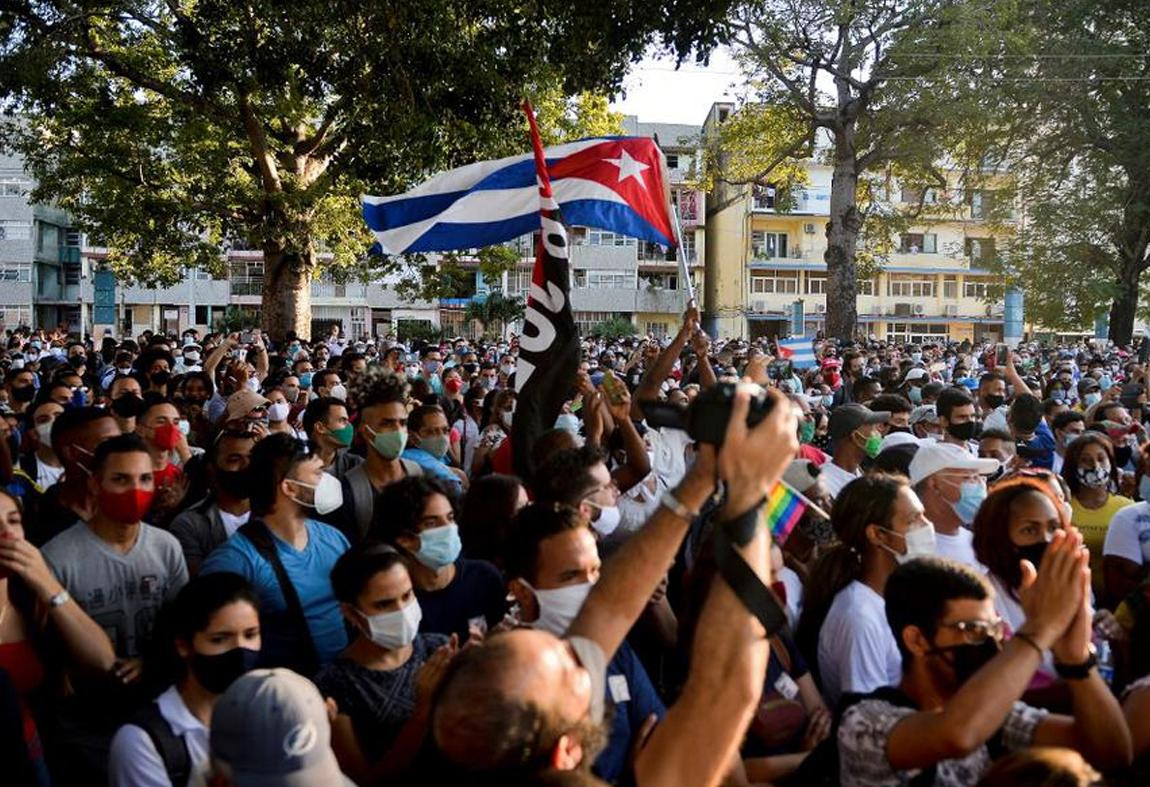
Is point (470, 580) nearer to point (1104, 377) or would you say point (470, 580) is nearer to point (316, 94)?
point (316, 94)

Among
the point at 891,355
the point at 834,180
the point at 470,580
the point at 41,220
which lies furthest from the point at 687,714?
the point at 41,220

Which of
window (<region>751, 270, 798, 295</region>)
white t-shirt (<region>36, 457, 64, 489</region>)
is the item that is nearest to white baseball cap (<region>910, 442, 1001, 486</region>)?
white t-shirt (<region>36, 457, 64, 489</region>)

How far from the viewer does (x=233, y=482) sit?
5105mm

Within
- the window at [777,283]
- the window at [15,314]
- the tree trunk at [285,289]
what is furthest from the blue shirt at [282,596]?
the window at [15,314]

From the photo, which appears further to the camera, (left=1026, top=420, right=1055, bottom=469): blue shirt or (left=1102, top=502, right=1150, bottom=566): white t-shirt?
(left=1026, top=420, right=1055, bottom=469): blue shirt

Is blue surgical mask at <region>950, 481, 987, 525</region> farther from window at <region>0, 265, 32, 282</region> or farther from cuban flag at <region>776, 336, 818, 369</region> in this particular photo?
window at <region>0, 265, 32, 282</region>

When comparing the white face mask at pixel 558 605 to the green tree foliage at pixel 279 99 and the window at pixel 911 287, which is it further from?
the window at pixel 911 287

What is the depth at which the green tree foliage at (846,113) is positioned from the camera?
24.5 metres

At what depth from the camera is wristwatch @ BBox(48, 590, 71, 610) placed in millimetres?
3504

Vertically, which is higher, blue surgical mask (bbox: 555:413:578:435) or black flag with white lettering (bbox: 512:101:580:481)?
black flag with white lettering (bbox: 512:101:580:481)

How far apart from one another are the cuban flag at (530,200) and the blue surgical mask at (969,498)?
355cm

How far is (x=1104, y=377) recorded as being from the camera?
17594 mm

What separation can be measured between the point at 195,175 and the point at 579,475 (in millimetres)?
20670

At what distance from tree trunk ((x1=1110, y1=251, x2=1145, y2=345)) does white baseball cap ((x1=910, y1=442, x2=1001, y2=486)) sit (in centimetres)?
2770
